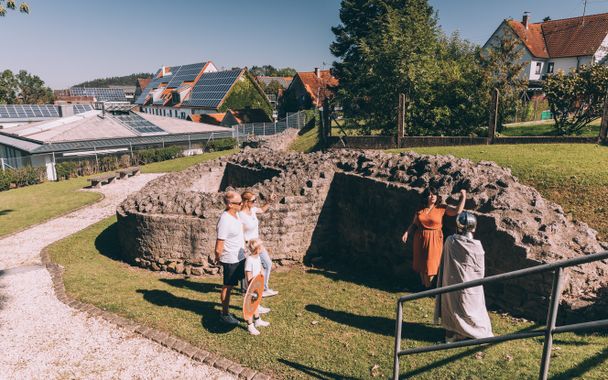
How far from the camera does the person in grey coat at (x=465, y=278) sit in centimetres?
541

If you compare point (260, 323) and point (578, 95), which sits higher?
point (578, 95)

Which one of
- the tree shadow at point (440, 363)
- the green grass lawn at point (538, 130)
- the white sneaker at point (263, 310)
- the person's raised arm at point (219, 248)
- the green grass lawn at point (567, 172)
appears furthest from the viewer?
the green grass lawn at point (538, 130)

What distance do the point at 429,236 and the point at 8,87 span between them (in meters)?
103

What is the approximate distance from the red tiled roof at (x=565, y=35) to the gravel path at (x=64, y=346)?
142 feet

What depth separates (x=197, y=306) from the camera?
25.2 feet

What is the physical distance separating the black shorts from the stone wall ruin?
258 cm

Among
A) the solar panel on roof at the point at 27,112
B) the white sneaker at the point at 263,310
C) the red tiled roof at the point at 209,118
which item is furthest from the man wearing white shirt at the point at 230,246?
the solar panel on roof at the point at 27,112

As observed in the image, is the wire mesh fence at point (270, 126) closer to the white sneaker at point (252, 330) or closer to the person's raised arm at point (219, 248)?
the person's raised arm at point (219, 248)

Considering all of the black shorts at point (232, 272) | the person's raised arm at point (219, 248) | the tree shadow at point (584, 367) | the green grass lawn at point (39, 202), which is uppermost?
the person's raised arm at point (219, 248)

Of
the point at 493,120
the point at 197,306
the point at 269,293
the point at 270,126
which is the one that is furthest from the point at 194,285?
the point at 270,126

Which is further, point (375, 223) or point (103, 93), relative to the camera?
point (103, 93)

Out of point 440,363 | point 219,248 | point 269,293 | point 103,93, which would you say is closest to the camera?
point 440,363

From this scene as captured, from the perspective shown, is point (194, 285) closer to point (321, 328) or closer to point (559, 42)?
point (321, 328)

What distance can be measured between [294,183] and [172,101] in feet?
181
